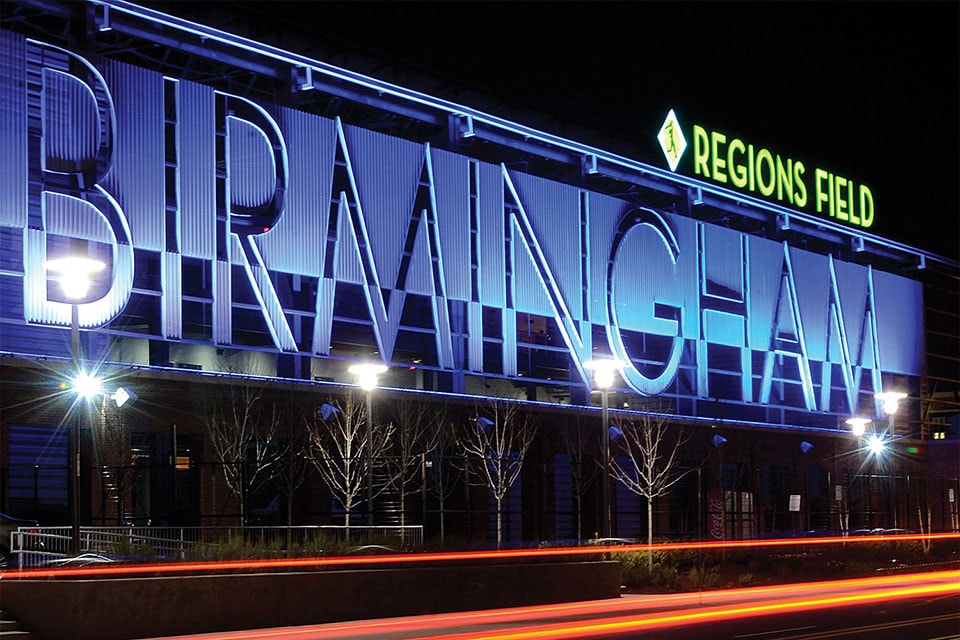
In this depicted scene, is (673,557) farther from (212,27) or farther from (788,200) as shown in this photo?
(788,200)

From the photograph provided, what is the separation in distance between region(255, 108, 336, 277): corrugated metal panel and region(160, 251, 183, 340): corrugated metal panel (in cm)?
398

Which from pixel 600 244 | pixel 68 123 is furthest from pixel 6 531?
pixel 600 244

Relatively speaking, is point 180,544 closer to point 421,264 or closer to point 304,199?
point 304,199

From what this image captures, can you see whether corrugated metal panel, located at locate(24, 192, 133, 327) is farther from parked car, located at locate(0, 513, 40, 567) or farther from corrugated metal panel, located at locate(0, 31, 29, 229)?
parked car, located at locate(0, 513, 40, 567)

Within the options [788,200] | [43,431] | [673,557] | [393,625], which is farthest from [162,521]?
[788,200]

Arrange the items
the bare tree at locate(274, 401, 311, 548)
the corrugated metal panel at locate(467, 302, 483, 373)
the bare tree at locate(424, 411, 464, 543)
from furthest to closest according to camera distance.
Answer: the corrugated metal panel at locate(467, 302, 483, 373) < the bare tree at locate(424, 411, 464, 543) < the bare tree at locate(274, 401, 311, 548)

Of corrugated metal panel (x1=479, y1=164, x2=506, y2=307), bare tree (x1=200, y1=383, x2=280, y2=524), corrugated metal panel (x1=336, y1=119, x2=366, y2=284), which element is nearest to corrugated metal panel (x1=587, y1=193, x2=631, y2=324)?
corrugated metal panel (x1=479, y1=164, x2=506, y2=307)

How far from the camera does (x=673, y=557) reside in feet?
138

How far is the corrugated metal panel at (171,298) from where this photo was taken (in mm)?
45000

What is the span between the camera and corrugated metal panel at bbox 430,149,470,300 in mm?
55781

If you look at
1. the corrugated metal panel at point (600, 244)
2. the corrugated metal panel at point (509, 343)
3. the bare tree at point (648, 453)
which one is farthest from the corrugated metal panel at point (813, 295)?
the corrugated metal panel at point (509, 343)

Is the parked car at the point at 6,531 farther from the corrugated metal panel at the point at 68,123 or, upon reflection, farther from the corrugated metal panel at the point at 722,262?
the corrugated metal panel at the point at 722,262

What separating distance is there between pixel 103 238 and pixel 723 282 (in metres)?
37.3

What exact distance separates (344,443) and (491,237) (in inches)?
517
